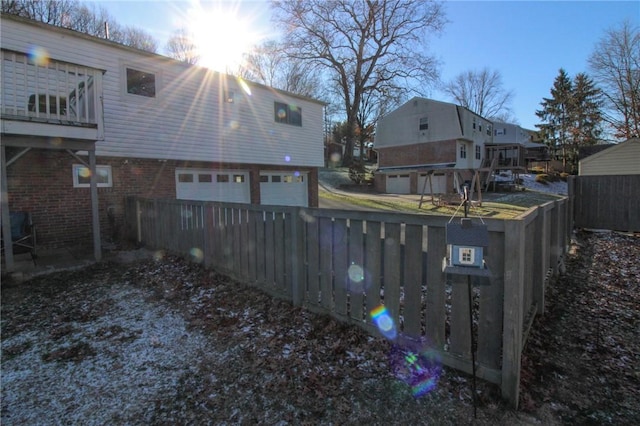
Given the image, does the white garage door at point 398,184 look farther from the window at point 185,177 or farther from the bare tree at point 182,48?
the window at point 185,177

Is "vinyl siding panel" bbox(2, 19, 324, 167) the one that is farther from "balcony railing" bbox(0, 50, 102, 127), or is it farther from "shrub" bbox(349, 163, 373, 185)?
"shrub" bbox(349, 163, 373, 185)

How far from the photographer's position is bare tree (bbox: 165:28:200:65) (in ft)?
99.4

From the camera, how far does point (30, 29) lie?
24.5 ft

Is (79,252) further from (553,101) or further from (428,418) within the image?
(553,101)

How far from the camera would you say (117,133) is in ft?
29.2

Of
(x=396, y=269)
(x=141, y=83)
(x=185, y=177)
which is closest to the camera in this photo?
(x=396, y=269)

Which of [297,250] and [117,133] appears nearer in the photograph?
[297,250]

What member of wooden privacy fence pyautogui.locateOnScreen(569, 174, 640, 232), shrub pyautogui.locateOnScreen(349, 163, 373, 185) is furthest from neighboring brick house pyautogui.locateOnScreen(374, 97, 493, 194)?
wooden privacy fence pyautogui.locateOnScreen(569, 174, 640, 232)

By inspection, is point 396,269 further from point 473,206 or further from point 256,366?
point 473,206

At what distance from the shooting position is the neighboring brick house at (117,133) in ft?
20.2

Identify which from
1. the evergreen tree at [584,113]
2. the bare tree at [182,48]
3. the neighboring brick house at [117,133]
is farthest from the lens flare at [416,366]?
the evergreen tree at [584,113]

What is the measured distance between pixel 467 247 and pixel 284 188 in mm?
12690

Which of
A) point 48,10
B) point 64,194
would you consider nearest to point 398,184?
point 64,194

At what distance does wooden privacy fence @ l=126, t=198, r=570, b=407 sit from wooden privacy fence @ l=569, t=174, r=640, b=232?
599 centimetres
